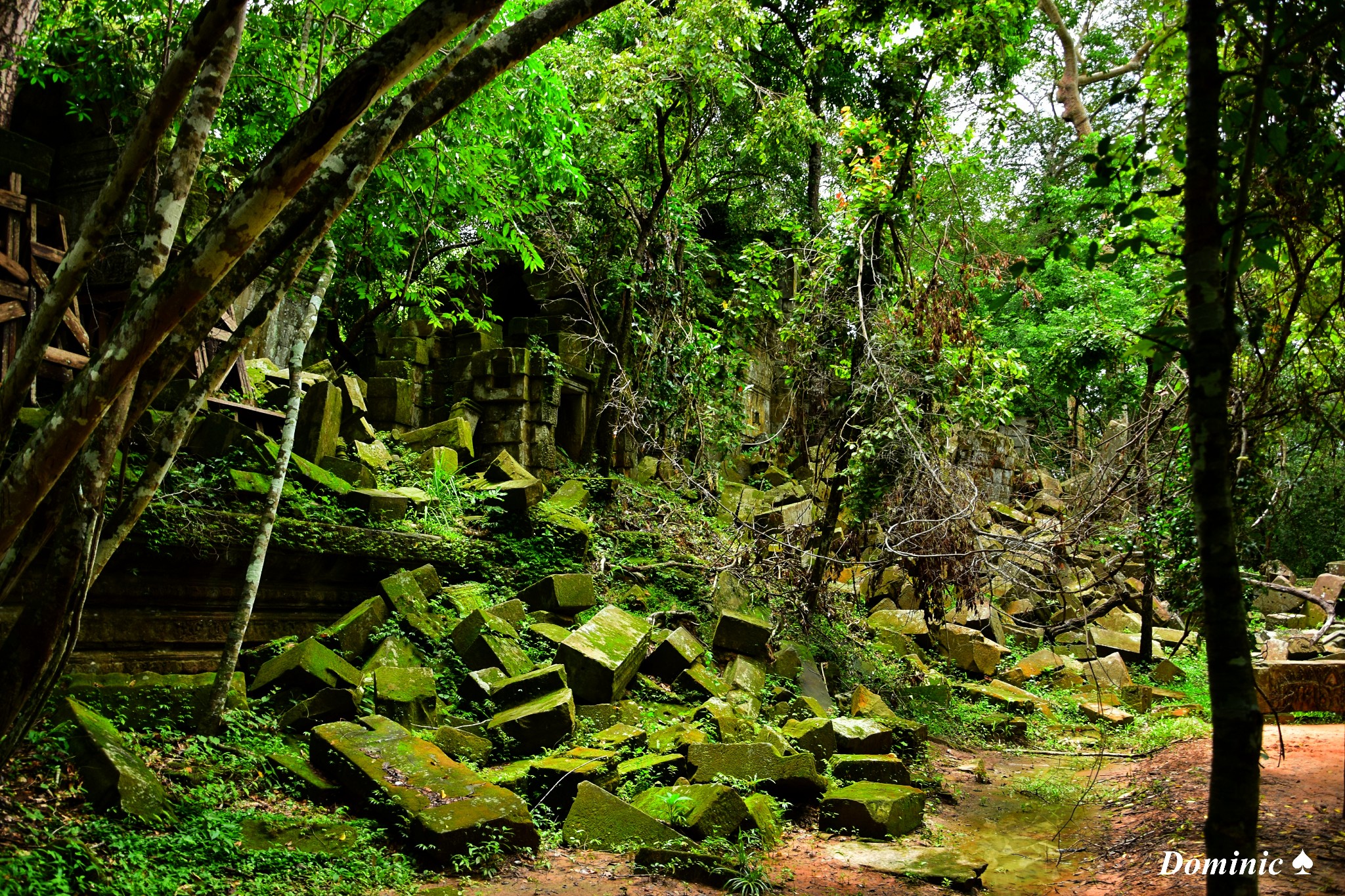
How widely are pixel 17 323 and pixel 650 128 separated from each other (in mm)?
7319

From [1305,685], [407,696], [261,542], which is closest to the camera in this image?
[261,542]

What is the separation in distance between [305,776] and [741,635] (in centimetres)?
442

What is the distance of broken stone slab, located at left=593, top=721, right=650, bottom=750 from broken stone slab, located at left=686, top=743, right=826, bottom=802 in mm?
401

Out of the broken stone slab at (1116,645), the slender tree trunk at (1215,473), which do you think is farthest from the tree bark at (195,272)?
the broken stone slab at (1116,645)

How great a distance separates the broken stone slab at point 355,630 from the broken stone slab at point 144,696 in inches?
39.0

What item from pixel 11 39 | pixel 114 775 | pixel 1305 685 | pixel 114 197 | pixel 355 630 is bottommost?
pixel 1305 685

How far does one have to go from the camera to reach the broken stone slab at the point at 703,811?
15.7ft

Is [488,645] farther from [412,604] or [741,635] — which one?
[741,635]

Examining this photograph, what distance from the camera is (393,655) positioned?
6.05m

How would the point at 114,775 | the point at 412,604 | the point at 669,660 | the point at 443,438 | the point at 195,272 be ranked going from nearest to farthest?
the point at 195,272, the point at 114,775, the point at 412,604, the point at 669,660, the point at 443,438

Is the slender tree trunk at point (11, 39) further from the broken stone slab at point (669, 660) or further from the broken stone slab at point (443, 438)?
the broken stone slab at point (669, 660)

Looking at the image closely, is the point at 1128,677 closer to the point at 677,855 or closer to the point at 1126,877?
the point at 1126,877

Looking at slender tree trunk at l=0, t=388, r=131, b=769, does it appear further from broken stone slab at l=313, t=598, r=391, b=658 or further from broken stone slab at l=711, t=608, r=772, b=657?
broken stone slab at l=711, t=608, r=772, b=657

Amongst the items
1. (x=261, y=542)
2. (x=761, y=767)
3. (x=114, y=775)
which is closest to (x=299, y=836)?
(x=114, y=775)
